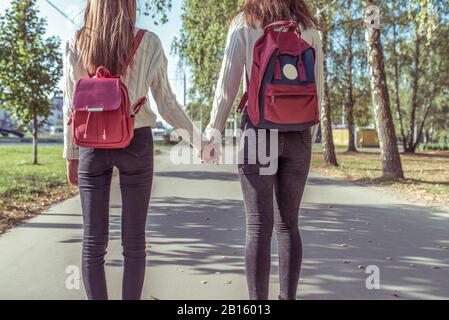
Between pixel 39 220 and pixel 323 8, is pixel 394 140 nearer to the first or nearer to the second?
pixel 323 8

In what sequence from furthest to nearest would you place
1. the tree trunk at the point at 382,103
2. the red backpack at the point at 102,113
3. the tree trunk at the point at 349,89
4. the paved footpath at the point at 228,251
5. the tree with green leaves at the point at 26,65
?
1. the tree trunk at the point at 349,89
2. the tree with green leaves at the point at 26,65
3. the tree trunk at the point at 382,103
4. the paved footpath at the point at 228,251
5. the red backpack at the point at 102,113

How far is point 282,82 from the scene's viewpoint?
261 centimetres

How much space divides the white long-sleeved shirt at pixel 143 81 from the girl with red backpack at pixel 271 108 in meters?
0.29

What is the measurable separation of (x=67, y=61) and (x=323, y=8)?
16.4m

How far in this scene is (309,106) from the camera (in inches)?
104

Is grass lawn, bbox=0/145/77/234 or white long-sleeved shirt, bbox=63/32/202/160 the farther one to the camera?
grass lawn, bbox=0/145/77/234

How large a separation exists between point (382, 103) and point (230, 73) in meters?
10.7

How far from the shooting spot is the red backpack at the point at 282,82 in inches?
102

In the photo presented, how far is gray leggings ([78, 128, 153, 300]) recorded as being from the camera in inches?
98.3

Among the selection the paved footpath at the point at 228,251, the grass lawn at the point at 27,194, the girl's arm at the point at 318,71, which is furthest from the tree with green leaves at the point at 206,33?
the girl's arm at the point at 318,71

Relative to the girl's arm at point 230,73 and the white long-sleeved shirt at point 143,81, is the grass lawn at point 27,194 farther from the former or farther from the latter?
the girl's arm at point 230,73

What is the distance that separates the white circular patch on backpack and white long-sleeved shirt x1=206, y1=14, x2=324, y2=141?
164mm

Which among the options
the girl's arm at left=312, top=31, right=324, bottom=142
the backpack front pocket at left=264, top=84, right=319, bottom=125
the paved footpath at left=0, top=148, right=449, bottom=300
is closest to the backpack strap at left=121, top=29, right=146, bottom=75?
the backpack front pocket at left=264, top=84, right=319, bottom=125

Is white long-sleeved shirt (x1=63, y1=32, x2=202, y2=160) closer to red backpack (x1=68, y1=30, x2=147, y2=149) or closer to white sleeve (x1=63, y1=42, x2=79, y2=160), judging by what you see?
white sleeve (x1=63, y1=42, x2=79, y2=160)
